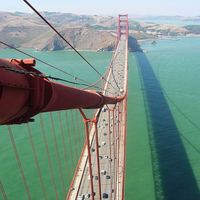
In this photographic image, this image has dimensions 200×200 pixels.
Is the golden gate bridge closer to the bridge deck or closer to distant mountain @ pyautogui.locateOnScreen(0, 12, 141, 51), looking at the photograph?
the bridge deck

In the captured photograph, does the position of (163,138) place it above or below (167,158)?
above

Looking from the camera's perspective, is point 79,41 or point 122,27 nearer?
point 79,41

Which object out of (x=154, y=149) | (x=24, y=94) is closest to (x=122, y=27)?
(x=154, y=149)

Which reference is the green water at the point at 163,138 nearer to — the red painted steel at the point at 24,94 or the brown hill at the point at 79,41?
the red painted steel at the point at 24,94

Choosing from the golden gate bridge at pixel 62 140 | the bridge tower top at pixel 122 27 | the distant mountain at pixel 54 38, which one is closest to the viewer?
the golden gate bridge at pixel 62 140

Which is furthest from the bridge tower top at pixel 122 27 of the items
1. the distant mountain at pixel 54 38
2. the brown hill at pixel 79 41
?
the brown hill at pixel 79 41

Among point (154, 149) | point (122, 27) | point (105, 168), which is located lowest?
point (154, 149)

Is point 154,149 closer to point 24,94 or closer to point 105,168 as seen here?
point 105,168

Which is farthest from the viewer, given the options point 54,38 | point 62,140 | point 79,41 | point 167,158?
point 79,41
